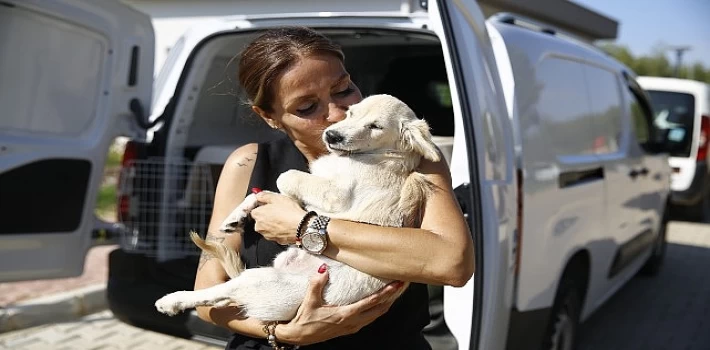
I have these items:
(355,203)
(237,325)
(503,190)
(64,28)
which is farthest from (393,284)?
(64,28)

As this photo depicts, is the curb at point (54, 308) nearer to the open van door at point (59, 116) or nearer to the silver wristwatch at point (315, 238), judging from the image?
the open van door at point (59, 116)

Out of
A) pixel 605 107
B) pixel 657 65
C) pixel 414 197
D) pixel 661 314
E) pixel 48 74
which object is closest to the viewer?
pixel 414 197

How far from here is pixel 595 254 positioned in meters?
4.08

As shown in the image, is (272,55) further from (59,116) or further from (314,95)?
(59,116)

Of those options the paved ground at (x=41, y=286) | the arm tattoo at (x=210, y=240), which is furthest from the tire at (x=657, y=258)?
the arm tattoo at (x=210, y=240)


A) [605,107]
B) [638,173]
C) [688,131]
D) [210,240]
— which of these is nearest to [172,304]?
[210,240]

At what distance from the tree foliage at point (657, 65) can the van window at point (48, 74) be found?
35532mm

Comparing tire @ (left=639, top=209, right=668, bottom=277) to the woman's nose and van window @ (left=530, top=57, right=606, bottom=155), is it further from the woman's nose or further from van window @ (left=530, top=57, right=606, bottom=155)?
the woman's nose

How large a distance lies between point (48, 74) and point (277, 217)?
1.97 m

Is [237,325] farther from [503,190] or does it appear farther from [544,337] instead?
[544,337]

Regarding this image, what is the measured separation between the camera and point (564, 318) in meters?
3.81

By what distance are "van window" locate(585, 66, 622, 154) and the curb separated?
3.65m

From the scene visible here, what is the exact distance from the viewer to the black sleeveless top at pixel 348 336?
1962mm

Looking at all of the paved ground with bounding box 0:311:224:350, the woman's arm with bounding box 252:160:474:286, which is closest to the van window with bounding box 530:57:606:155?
the woman's arm with bounding box 252:160:474:286
